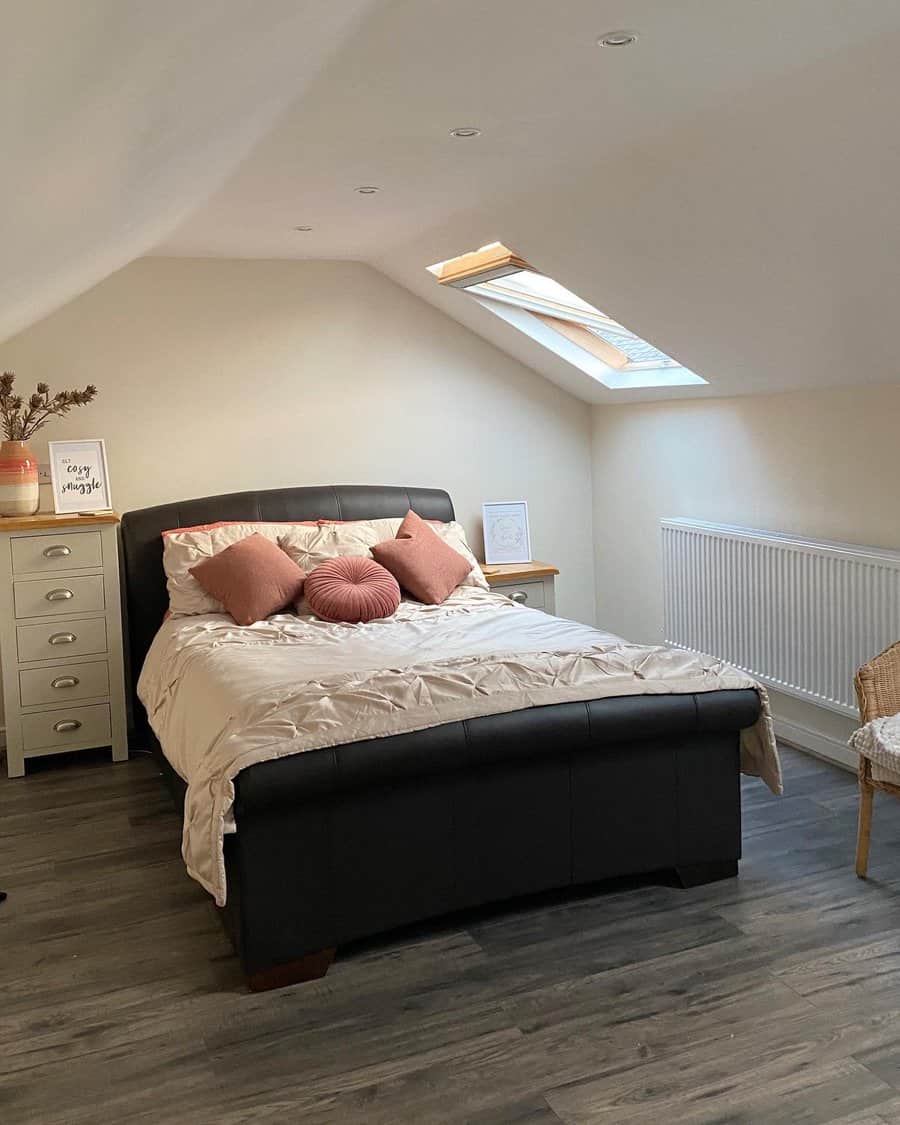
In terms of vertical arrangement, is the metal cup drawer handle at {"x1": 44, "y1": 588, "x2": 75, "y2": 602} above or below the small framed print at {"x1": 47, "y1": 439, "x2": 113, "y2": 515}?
below

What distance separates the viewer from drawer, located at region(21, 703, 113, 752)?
14.6 ft

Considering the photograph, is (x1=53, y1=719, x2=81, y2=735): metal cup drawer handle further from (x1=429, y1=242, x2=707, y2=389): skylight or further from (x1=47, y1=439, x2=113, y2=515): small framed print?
(x1=429, y1=242, x2=707, y2=389): skylight

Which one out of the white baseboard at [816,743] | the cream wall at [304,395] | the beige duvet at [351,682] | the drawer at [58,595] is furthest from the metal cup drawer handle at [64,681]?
the white baseboard at [816,743]

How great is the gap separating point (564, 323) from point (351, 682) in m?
2.81

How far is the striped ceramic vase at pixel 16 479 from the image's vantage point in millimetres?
4426

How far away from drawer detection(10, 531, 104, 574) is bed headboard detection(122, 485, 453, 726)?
0.27m

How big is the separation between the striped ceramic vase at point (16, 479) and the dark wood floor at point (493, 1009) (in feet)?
5.17

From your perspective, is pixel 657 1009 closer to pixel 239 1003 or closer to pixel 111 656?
pixel 239 1003

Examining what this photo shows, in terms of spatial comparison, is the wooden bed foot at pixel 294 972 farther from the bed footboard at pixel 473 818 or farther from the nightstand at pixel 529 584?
the nightstand at pixel 529 584

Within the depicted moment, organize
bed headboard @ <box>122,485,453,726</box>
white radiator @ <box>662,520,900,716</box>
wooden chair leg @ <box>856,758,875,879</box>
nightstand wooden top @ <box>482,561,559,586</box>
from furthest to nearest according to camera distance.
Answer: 1. nightstand wooden top @ <box>482,561,559,586</box>
2. bed headboard @ <box>122,485,453,726</box>
3. white radiator @ <box>662,520,900,716</box>
4. wooden chair leg @ <box>856,758,875,879</box>

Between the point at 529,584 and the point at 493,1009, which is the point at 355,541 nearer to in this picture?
the point at 529,584

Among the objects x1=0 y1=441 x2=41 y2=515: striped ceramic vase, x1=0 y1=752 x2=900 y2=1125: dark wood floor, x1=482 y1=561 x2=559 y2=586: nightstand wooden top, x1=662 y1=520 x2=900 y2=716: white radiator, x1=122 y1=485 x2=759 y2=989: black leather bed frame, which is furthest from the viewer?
x1=482 y1=561 x2=559 y2=586: nightstand wooden top

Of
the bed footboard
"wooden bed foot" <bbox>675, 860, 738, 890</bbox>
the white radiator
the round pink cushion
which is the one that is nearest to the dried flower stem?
the round pink cushion

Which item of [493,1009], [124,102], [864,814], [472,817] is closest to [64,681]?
[472,817]
